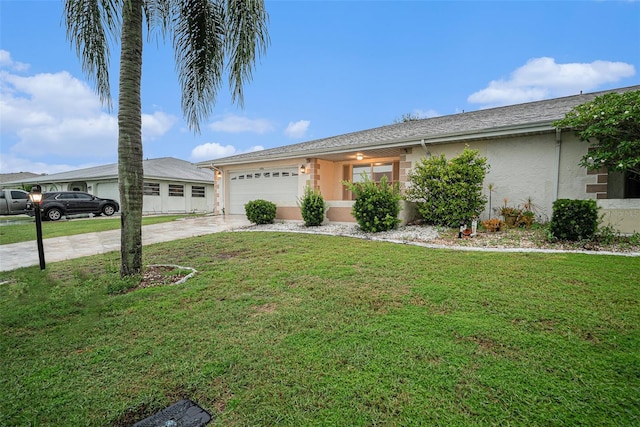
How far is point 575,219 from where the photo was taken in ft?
19.1

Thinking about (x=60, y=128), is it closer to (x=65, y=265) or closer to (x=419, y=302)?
(x=65, y=265)

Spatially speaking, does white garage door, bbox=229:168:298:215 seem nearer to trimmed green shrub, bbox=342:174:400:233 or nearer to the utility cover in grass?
trimmed green shrub, bbox=342:174:400:233

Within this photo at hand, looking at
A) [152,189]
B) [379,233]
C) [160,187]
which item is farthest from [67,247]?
[160,187]

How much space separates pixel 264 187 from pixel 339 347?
11.9 meters

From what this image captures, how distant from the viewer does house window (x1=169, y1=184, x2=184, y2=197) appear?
67.1 ft

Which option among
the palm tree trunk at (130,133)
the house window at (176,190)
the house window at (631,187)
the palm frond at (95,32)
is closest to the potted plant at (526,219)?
the house window at (631,187)

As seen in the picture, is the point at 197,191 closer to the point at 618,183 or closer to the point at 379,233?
the point at 379,233

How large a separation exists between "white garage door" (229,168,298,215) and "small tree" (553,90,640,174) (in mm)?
9469

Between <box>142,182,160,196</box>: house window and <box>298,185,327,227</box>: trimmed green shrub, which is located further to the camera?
<box>142,182,160,196</box>: house window

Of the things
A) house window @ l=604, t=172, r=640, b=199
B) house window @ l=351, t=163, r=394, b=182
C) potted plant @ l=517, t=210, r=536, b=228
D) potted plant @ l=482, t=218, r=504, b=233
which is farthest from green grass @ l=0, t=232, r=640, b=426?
house window @ l=351, t=163, r=394, b=182

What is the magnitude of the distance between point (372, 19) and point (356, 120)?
12142mm

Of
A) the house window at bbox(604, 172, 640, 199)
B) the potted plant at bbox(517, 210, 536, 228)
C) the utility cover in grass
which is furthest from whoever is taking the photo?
the house window at bbox(604, 172, 640, 199)

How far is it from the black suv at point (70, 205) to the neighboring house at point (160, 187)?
1971 mm

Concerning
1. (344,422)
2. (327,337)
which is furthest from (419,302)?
(344,422)
